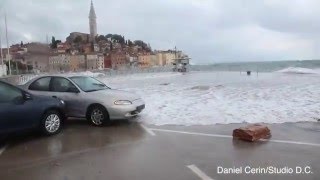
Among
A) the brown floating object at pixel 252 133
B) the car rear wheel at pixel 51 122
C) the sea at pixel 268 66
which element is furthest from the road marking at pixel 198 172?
the sea at pixel 268 66

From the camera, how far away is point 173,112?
1280 cm

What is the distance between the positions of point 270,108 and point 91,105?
243 inches

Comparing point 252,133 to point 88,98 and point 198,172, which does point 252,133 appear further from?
point 88,98

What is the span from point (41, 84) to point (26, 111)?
3.28 m

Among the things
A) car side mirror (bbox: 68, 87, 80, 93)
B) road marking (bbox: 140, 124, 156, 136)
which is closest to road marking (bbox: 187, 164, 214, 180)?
road marking (bbox: 140, 124, 156, 136)

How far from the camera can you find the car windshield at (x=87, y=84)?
1140 cm

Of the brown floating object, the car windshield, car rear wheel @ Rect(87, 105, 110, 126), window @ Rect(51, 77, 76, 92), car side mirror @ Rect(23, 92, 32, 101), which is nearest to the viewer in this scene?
the brown floating object

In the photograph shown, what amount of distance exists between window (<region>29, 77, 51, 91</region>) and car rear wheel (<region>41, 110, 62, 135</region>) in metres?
2.16

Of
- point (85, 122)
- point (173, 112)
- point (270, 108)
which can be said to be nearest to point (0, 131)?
point (85, 122)

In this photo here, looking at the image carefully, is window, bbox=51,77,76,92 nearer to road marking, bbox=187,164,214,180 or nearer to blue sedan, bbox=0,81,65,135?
blue sedan, bbox=0,81,65,135

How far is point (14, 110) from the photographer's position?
27.1 ft

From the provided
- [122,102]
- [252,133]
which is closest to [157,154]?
[252,133]

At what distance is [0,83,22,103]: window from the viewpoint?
27.1 feet

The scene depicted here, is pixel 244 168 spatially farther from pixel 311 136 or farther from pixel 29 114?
pixel 29 114
